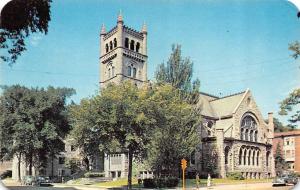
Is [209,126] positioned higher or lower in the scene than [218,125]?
lower

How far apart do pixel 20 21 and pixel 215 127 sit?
41.0m

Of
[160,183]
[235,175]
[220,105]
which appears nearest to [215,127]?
[220,105]

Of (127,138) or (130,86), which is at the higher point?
(130,86)

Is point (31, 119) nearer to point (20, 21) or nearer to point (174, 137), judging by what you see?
point (174, 137)

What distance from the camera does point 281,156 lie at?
6531cm

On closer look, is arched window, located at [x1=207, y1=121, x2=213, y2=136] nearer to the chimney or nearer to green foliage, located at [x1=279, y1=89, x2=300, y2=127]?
the chimney

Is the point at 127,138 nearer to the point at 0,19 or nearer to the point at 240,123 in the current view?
the point at 0,19

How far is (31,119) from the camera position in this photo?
44969 mm

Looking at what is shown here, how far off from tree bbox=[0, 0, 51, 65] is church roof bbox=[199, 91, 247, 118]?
37464 millimetres

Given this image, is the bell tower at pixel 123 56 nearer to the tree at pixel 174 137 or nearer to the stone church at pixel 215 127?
the stone church at pixel 215 127

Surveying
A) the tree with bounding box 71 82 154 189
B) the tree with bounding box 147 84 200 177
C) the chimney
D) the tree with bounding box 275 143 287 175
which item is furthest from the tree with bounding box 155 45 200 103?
the tree with bounding box 275 143 287 175

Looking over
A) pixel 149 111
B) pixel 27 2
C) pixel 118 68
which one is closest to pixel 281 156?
pixel 118 68

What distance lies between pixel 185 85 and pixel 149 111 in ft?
42.0

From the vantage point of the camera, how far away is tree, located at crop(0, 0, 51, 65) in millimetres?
16359
